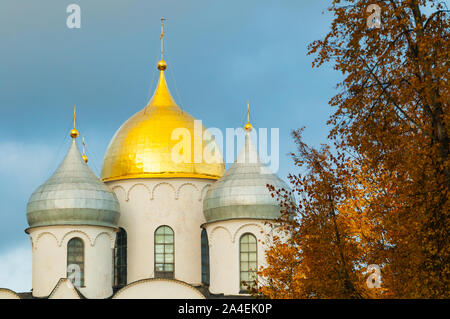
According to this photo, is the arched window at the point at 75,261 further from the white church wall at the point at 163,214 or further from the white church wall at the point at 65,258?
the white church wall at the point at 163,214

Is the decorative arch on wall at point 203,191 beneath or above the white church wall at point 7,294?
above

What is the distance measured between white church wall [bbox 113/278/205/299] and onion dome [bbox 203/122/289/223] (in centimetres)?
343

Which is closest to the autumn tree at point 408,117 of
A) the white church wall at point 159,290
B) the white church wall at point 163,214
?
the white church wall at point 159,290

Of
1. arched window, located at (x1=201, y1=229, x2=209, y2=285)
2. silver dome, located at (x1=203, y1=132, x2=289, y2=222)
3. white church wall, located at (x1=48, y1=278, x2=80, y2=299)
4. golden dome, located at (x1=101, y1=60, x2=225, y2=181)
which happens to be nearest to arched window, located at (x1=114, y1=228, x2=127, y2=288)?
golden dome, located at (x1=101, y1=60, x2=225, y2=181)

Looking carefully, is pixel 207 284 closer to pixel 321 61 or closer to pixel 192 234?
pixel 192 234

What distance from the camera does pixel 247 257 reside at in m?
32.1

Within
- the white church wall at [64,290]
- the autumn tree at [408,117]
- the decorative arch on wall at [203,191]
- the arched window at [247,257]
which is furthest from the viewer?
the decorative arch on wall at [203,191]

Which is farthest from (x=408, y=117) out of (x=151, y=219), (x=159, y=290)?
(x=151, y=219)

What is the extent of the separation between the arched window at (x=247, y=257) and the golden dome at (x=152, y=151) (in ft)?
13.5

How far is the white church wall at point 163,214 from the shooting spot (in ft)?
113

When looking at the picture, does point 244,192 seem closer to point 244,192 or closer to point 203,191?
point 244,192

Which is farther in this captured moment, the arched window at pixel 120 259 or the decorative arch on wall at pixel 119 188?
the decorative arch on wall at pixel 119 188

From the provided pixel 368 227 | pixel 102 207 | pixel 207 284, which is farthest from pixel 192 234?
pixel 368 227
